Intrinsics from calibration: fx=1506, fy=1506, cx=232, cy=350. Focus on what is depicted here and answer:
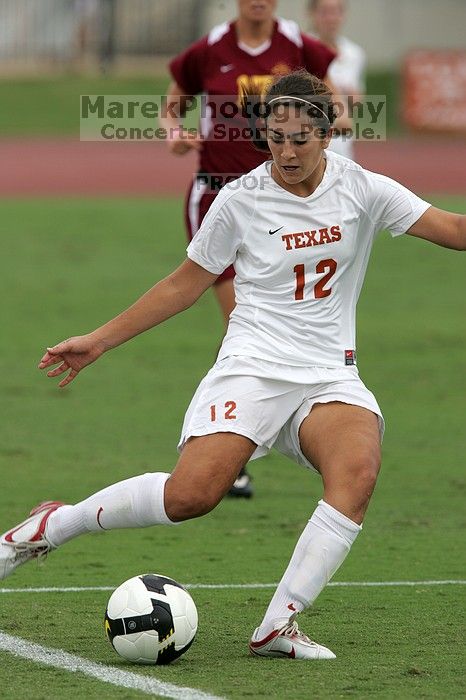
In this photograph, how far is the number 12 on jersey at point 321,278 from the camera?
17.3 ft

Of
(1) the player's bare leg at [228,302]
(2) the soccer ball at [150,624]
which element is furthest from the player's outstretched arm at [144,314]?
(1) the player's bare leg at [228,302]

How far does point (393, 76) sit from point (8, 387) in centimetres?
2434

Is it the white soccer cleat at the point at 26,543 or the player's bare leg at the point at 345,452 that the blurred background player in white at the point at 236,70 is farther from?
the player's bare leg at the point at 345,452

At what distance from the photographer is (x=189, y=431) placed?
5.21m

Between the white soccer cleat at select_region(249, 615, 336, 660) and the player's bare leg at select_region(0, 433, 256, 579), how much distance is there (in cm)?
48

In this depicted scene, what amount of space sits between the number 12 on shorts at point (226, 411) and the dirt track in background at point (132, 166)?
18.0 meters

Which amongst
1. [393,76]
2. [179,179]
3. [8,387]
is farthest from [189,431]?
[393,76]

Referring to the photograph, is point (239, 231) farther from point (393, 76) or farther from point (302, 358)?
point (393, 76)

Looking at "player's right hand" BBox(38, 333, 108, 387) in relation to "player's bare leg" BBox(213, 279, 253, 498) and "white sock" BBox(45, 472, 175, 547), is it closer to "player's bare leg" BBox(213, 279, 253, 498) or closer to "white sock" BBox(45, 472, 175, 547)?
"white sock" BBox(45, 472, 175, 547)

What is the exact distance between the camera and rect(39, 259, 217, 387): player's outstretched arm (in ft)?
17.5

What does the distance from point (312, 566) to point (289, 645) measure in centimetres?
27

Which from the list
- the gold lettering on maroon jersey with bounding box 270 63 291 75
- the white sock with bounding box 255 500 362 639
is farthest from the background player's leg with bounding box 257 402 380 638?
the gold lettering on maroon jersey with bounding box 270 63 291 75

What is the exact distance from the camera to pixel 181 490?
5.07 m

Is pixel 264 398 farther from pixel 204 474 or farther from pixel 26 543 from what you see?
pixel 26 543
